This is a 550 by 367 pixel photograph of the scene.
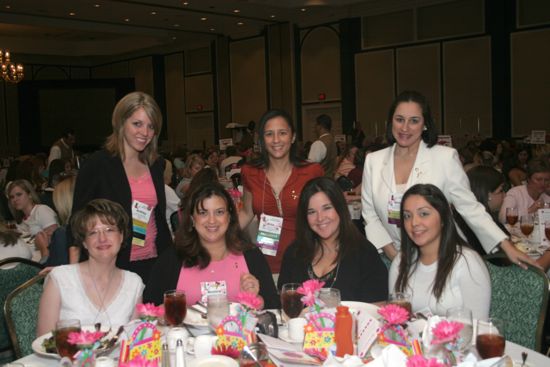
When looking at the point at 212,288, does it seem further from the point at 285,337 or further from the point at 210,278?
the point at 285,337

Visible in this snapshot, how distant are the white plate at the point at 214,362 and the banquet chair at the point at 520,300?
124cm

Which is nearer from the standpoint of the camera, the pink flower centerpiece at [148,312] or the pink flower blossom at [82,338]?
the pink flower blossom at [82,338]

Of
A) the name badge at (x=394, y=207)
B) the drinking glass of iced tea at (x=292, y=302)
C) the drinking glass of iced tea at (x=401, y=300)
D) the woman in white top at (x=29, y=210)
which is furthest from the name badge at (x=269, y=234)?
the woman in white top at (x=29, y=210)

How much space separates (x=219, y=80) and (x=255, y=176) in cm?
1315

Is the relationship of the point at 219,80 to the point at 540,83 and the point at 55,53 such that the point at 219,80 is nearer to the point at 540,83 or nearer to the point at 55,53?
the point at 55,53

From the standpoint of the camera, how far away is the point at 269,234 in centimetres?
328

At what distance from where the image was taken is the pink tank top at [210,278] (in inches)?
104

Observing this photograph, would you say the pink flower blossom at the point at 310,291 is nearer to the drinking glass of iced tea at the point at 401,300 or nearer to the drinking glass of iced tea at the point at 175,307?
the drinking glass of iced tea at the point at 401,300

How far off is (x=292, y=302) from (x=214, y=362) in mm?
511

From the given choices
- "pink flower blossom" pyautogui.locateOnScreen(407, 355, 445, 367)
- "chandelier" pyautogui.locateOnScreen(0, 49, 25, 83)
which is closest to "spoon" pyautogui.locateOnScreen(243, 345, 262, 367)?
"pink flower blossom" pyautogui.locateOnScreen(407, 355, 445, 367)

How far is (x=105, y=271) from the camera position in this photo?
8.27 feet

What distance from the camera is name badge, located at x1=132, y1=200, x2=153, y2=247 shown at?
2986 mm

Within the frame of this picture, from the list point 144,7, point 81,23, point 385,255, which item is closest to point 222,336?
point 385,255

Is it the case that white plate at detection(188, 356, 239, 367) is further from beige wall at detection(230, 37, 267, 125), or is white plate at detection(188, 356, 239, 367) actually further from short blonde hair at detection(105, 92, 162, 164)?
beige wall at detection(230, 37, 267, 125)
